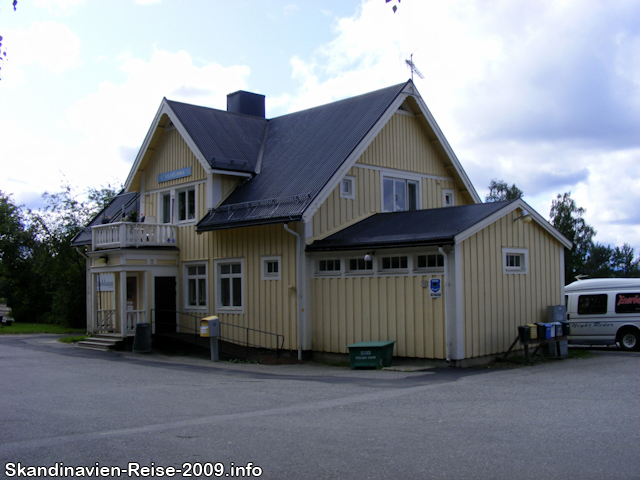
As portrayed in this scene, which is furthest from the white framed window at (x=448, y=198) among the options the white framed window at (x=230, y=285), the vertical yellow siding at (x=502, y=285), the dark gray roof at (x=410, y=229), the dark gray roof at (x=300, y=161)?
the white framed window at (x=230, y=285)

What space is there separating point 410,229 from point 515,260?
3238mm

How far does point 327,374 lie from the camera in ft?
50.9

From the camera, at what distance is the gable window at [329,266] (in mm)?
18281

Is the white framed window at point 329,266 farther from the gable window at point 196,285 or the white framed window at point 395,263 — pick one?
the gable window at point 196,285

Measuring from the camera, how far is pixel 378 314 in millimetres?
17062

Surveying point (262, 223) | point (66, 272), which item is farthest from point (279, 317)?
point (66, 272)

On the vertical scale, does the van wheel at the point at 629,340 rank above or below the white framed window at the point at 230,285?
below

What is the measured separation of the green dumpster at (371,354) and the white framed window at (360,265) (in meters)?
2.13

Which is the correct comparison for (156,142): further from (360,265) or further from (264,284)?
(360,265)

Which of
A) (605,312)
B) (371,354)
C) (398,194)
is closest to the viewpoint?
(371,354)

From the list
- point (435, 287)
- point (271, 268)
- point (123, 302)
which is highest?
point (271, 268)

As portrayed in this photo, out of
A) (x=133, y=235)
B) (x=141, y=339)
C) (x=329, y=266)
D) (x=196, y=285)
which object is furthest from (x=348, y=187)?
(x=141, y=339)

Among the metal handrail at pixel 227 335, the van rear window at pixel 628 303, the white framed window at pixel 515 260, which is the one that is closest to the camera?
the white framed window at pixel 515 260

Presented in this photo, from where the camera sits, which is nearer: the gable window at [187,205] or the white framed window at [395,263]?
the white framed window at [395,263]
